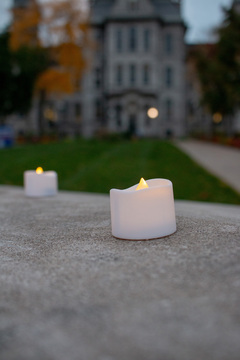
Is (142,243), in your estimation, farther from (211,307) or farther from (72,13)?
(72,13)

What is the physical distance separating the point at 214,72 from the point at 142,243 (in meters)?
22.7

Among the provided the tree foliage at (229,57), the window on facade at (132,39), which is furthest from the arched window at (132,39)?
the tree foliage at (229,57)

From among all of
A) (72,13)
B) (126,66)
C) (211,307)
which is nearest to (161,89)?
(126,66)

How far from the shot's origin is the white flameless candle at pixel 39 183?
604 centimetres

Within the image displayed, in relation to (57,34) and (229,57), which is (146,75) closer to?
(57,34)

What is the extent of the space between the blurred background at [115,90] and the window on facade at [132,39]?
0.11 m

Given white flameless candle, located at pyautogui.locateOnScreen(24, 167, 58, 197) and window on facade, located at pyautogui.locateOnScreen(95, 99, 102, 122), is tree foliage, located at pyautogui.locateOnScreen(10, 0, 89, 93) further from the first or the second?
white flameless candle, located at pyautogui.locateOnScreen(24, 167, 58, 197)

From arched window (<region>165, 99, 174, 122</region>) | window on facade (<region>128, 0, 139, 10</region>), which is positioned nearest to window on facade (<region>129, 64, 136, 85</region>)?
arched window (<region>165, 99, 174, 122</region>)

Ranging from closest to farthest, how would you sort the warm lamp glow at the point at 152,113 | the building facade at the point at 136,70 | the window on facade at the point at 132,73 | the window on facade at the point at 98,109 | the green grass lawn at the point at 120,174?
the green grass lawn at the point at 120,174 → the building facade at the point at 136,70 → the warm lamp glow at the point at 152,113 → the window on facade at the point at 132,73 → the window on facade at the point at 98,109

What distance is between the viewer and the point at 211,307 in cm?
190

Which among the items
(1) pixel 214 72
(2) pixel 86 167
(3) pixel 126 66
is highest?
(3) pixel 126 66

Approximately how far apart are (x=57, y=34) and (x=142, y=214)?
96.4ft

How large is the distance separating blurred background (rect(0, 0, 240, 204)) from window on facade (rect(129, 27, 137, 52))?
0.11 meters

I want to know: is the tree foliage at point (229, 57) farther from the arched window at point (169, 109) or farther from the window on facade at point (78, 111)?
the window on facade at point (78, 111)
